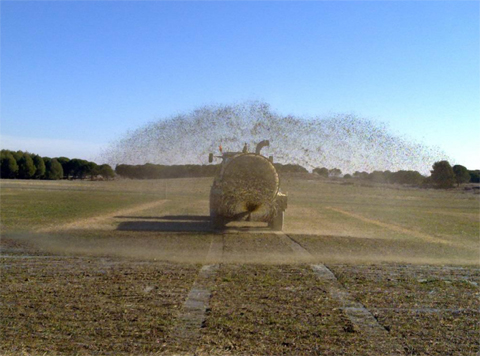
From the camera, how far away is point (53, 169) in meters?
96.2

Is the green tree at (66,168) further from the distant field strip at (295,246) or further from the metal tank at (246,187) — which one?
the distant field strip at (295,246)

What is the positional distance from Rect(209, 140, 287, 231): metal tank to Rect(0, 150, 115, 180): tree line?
6503cm

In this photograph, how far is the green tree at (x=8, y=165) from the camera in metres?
86.2

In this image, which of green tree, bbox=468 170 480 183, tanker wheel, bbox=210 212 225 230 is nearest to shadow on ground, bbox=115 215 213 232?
tanker wheel, bbox=210 212 225 230

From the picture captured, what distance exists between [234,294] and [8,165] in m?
86.4

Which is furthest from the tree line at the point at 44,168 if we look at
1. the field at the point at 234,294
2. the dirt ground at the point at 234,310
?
the dirt ground at the point at 234,310

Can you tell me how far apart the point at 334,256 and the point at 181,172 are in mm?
47449

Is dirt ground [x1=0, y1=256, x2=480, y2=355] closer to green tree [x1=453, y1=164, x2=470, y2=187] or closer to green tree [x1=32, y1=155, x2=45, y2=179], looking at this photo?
green tree [x1=453, y1=164, x2=470, y2=187]

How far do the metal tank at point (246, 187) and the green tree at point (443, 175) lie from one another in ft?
153

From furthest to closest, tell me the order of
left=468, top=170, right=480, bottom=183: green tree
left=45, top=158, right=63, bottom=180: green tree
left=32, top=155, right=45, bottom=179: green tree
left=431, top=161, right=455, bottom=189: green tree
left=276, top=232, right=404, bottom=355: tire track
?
left=45, top=158, right=63, bottom=180: green tree
left=32, top=155, right=45, bottom=179: green tree
left=468, top=170, right=480, bottom=183: green tree
left=431, top=161, right=455, bottom=189: green tree
left=276, top=232, right=404, bottom=355: tire track

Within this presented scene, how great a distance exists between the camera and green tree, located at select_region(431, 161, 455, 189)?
6328 cm

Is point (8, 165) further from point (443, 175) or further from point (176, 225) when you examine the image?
point (176, 225)

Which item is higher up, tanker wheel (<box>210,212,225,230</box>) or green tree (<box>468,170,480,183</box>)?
green tree (<box>468,170,480,183</box>)

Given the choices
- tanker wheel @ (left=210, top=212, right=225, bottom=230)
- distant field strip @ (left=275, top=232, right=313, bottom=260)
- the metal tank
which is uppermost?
the metal tank
